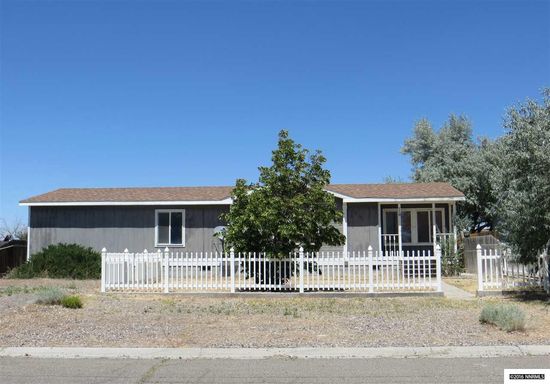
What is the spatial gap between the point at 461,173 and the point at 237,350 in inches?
1031

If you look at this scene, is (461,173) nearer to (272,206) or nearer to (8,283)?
(272,206)

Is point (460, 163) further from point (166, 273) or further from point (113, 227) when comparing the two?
point (166, 273)

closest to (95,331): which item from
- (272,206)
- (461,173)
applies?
(272,206)

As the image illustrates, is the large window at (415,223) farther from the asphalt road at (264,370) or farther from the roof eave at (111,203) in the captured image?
the asphalt road at (264,370)

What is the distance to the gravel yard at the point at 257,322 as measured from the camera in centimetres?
930

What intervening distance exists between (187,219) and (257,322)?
497 inches

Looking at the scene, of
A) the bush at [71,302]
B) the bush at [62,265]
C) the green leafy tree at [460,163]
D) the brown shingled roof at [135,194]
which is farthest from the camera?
the green leafy tree at [460,163]

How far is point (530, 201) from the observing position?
43.1ft

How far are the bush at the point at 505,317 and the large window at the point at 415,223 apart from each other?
43.0ft

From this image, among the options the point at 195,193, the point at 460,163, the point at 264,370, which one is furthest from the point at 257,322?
the point at 460,163

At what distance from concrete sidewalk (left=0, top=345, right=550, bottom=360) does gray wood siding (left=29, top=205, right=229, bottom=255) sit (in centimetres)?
1437

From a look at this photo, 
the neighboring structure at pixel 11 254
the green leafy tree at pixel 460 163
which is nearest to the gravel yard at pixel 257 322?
the neighboring structure at pixel 11 254

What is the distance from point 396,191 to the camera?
77.2ft

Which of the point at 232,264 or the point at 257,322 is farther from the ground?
the point at 232,264
